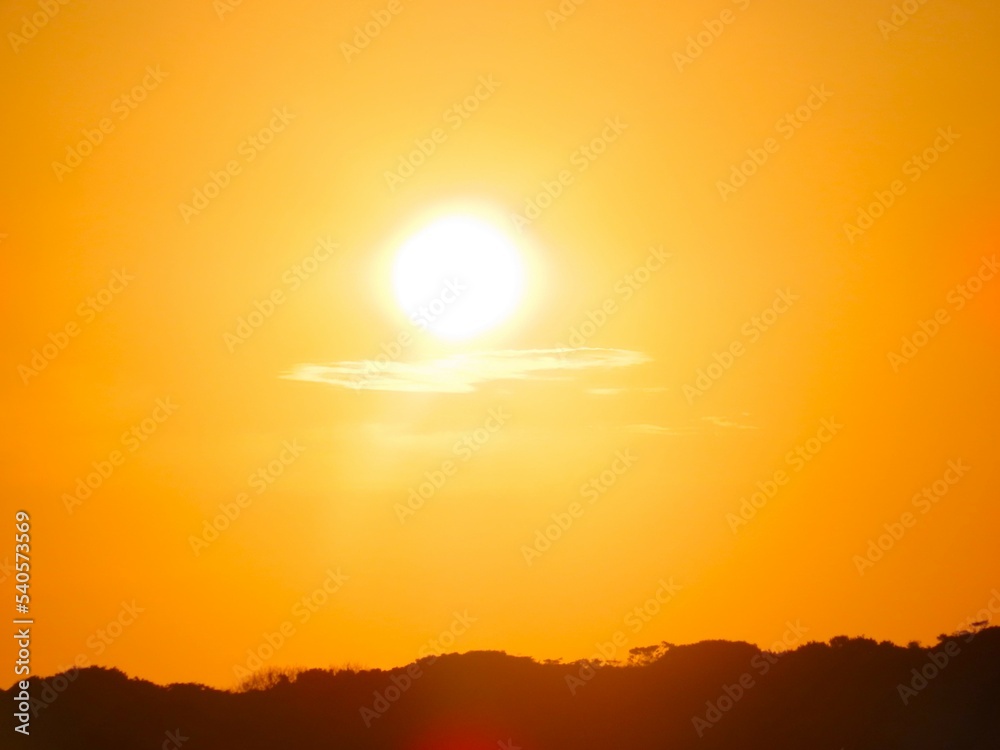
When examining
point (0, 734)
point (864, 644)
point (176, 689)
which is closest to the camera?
point (0, 734)

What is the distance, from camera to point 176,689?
4688 centimetres

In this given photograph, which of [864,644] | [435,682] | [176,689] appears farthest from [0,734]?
[864,644]

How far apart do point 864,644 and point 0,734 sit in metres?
34.1

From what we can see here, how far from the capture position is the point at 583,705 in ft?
160

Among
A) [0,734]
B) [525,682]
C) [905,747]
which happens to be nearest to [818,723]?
[905,747]

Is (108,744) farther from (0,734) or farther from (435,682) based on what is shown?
(435,682)

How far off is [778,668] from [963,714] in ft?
29.0

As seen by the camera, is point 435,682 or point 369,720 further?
point 435,682

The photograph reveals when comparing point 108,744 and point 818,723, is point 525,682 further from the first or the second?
point 108,744

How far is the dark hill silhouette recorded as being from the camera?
141 ft

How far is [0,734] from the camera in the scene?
41031 millimetres

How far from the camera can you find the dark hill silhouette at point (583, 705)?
141 feet

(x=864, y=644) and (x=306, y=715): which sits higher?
(x=864, y=644)

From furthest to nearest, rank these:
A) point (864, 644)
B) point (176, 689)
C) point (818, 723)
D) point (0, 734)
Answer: point (864, 644)
point (176, 689)
point (818, 723)
point (0, 734)
